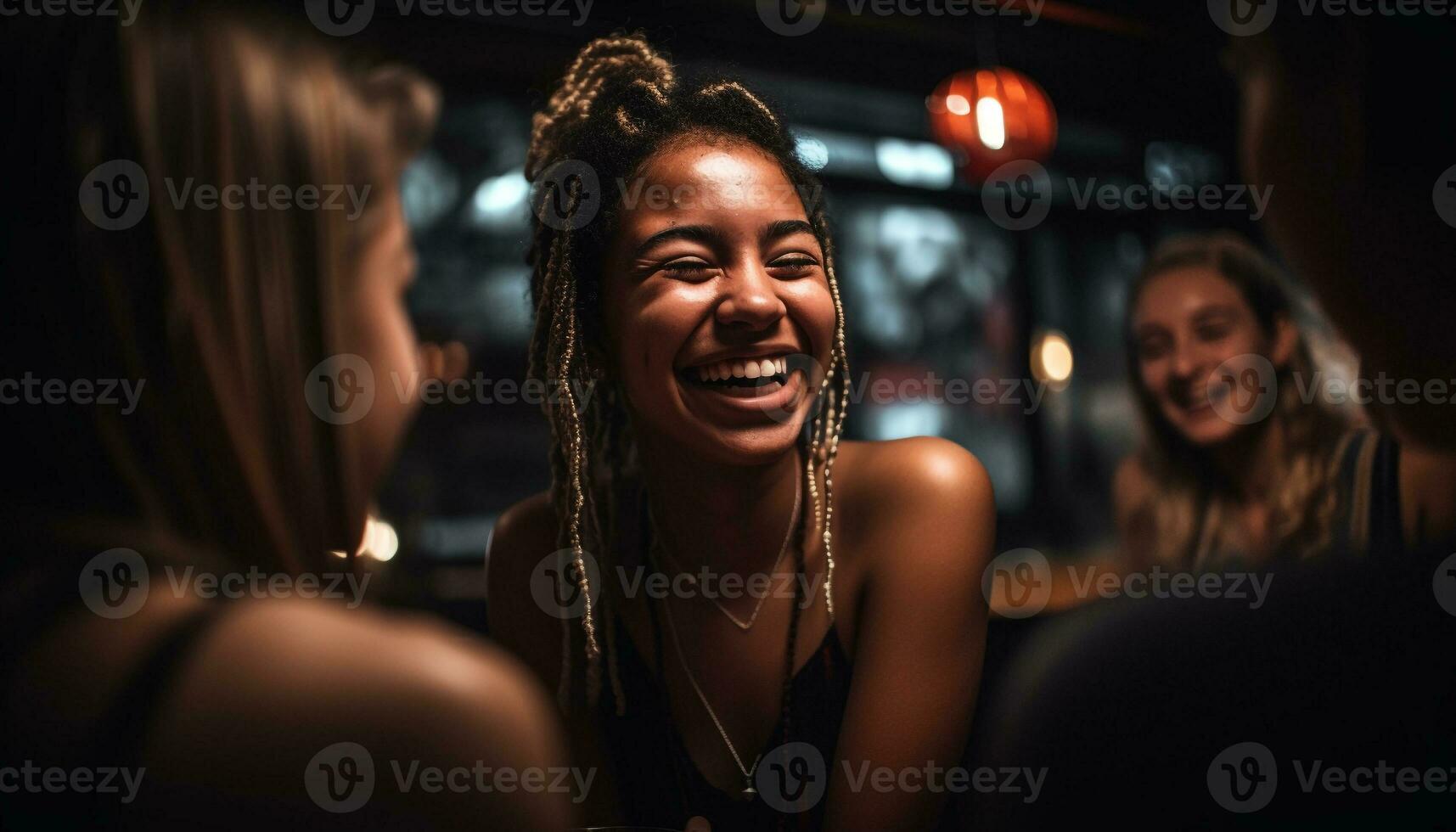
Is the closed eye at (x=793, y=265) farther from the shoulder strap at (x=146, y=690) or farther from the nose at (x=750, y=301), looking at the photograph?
the shoulder strap at (x=146, y=690)

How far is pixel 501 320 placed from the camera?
9.25 feet

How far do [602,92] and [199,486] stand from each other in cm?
72

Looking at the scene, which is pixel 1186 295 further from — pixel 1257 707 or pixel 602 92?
pixel 1257 707

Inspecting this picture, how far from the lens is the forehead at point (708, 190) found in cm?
112

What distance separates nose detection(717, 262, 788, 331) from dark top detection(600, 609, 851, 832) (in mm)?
434

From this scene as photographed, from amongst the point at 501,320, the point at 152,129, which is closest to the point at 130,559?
the point at 152,129

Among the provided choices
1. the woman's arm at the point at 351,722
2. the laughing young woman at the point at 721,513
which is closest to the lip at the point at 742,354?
the laughing young woman at the point at 721,513

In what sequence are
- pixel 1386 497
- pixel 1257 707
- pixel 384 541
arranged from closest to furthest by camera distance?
pixel 1257 707 → pixel 1386 497 → pixel 384 541

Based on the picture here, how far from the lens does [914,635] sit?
1.15 m

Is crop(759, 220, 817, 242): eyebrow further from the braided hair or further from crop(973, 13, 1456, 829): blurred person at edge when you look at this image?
crop(973, 13, 1456, 829): blurred person at edge

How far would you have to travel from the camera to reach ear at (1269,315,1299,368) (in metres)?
1.96

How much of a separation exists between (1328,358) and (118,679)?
7.16ft

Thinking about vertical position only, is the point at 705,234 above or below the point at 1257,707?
above

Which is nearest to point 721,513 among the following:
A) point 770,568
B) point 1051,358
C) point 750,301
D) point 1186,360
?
point 770,568
